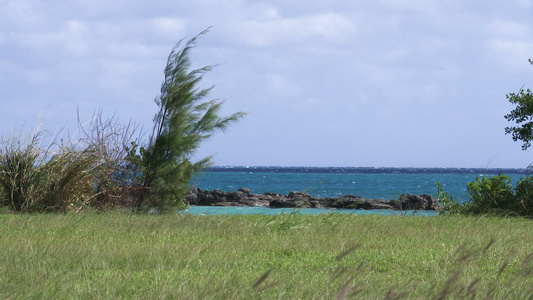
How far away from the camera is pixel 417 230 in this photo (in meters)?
9.79

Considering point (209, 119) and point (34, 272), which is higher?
point (209, 119)

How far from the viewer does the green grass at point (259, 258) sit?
4.53m

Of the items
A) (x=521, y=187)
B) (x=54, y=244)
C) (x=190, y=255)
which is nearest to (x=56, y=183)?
(x=54, y=244)

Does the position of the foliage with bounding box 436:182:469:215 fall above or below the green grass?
above

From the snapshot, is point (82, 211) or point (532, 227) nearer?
point (532, 227)

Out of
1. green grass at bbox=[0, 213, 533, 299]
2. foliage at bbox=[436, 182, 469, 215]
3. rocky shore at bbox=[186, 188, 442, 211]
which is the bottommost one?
rocky shore at bbox=[186, 188, 442, 211]

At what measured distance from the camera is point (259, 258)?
21.9ft

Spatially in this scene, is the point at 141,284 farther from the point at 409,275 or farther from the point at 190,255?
the point at 409,275

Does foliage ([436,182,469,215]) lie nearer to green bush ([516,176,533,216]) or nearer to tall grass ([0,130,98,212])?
green bush ([516,176,533,216])

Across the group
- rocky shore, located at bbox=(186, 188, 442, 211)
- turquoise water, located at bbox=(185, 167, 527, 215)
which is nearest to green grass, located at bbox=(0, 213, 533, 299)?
turquoise water, located at bbox=(185, 167, 527, 215)

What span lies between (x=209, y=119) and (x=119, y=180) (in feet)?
7.95

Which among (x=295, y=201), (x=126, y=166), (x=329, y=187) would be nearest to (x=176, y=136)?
(x=126, y=166)

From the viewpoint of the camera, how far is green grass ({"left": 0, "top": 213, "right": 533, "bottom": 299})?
4531 millimetres

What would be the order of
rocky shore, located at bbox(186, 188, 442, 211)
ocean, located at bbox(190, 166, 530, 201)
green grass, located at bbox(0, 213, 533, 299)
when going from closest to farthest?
green grass, located at bbox(0, 213, 533, 299) < rocky shore, located at bbox(186, 188, 442, 211) < ocean, located at bbox(190, 166, 530, 201)
